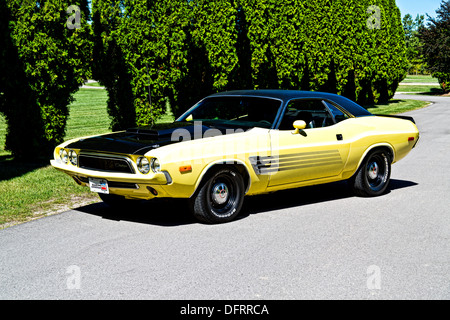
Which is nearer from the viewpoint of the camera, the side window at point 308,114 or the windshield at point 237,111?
the windshield at point 237,111

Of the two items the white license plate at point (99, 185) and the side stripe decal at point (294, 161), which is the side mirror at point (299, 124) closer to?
the side stripe decal at point (294, 161)

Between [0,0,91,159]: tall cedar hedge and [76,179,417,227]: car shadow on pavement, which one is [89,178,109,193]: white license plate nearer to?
[76,179,417,227]: car shadow on pavement

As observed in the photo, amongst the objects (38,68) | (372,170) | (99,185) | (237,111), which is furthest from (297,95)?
(38,68)

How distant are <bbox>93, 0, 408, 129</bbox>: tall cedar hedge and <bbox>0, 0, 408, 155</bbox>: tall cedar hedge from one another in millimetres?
28

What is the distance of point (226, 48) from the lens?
15508 millimetres

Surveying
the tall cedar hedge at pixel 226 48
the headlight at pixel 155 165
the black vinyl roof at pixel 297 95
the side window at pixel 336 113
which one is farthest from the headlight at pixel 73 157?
the tall cedar hedge at pixel 226 48

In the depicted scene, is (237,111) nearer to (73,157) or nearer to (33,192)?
(73,157)

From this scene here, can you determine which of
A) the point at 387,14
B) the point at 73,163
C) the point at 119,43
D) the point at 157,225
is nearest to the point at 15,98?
the point at 119,43

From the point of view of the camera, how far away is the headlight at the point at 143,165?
19.2 ft

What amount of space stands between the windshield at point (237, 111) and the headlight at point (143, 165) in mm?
1575
